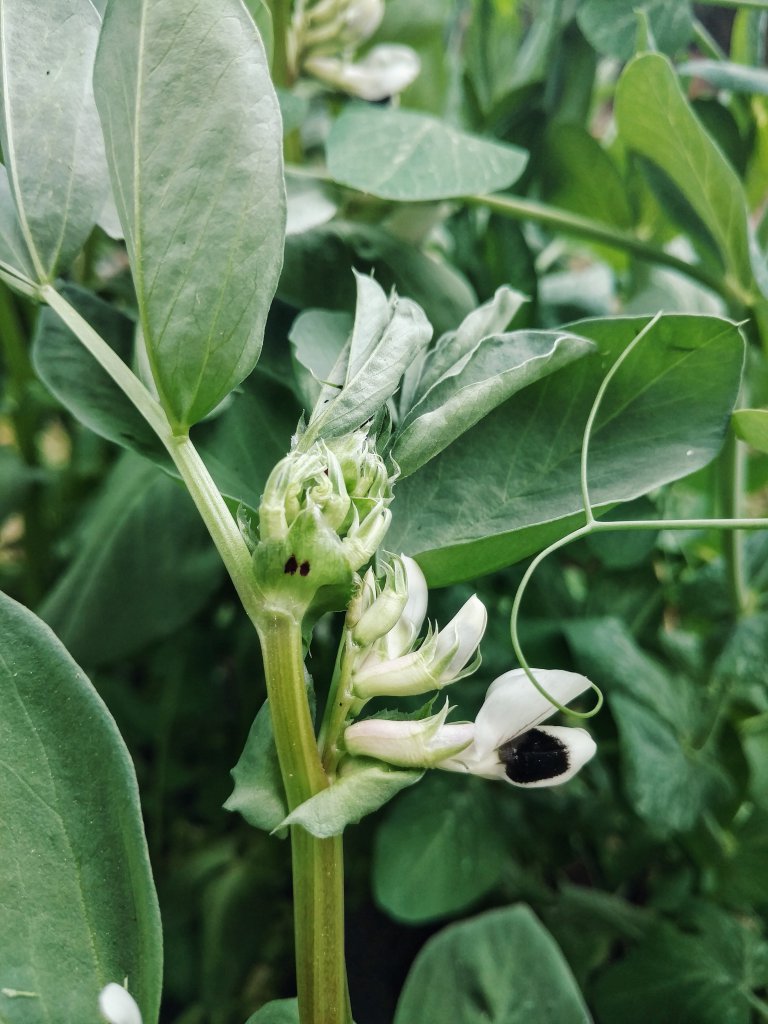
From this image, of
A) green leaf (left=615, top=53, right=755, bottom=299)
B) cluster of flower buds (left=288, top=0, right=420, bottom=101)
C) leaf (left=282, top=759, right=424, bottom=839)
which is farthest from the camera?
cluster of flower buds (left=288, top=0, right=420, bottom=101)

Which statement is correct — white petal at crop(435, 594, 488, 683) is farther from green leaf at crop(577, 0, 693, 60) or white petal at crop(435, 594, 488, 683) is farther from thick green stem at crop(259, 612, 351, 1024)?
green leaf at crop(577, 0, 693, 60)

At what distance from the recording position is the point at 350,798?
0.22 meters

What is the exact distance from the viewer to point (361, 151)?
0.39m

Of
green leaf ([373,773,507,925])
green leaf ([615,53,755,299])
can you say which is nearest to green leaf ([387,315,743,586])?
green leaf ([615,53,755,299])

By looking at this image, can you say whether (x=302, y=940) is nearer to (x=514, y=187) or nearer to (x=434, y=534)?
(x=434, y=534)

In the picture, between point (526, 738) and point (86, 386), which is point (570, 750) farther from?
point (86, 386)

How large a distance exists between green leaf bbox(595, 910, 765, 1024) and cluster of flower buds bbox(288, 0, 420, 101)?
475 millimetres

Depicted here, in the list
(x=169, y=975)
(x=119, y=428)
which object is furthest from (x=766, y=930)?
(x=119, y=428)

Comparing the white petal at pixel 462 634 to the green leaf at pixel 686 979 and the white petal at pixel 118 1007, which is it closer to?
the white petal at pixel 118 1007

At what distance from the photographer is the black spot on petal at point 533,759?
0.24 metres

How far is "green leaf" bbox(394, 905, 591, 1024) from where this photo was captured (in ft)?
0.97

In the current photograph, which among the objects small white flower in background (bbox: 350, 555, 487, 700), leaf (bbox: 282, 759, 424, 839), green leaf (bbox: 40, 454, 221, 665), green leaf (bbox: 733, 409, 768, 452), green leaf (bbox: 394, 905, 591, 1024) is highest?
green leaf (bbox: 733, 409, 768, 452)

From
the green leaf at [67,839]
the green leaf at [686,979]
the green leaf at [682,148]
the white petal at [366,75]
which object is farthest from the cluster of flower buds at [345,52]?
the green leaf at [686,979]

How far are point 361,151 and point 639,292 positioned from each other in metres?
0.25
